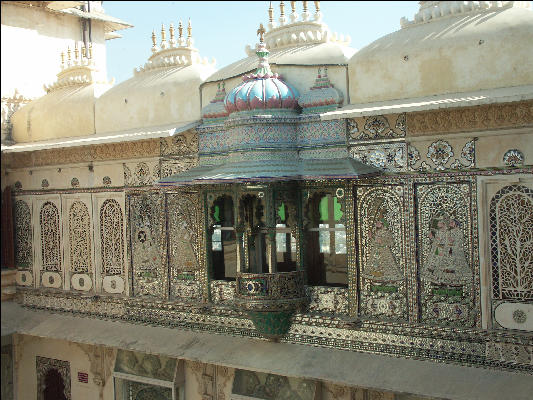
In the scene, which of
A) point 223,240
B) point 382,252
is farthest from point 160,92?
point 382,252

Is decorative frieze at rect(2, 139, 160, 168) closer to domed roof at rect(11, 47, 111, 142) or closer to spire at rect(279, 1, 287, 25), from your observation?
domed roof at rect(11, 47, 111, 142)

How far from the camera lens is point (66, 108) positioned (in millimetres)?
10336

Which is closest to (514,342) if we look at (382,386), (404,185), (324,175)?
(382,386)

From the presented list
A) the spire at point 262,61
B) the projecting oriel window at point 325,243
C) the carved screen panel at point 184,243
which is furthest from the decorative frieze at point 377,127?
the carved screen panel at point 184,243

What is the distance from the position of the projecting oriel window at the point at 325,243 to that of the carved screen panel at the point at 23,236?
5.29 meters

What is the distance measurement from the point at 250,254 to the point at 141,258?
2041 mm

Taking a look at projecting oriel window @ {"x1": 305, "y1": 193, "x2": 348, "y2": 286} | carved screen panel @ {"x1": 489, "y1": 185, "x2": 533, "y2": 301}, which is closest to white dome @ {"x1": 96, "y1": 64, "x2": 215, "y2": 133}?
projecting oriel window @ {"x1": 305, "y1": 193, "x2": 348, "y2": 286}

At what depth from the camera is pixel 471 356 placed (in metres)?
6.50

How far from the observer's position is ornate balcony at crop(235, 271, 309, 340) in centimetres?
739

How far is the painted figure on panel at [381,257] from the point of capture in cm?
707

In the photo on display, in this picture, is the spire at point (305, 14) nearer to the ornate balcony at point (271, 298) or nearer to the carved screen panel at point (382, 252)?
the carved screen panel at point (382, 252)

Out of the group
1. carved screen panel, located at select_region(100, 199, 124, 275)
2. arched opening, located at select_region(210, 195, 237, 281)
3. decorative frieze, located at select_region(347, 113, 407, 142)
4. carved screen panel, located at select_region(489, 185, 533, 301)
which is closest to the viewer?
carved screen panel, located at select_region(489, 185, 533, 301)

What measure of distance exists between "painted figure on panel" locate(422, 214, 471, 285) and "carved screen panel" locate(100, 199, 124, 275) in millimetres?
4743

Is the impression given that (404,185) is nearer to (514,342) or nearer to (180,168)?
(514,342)
